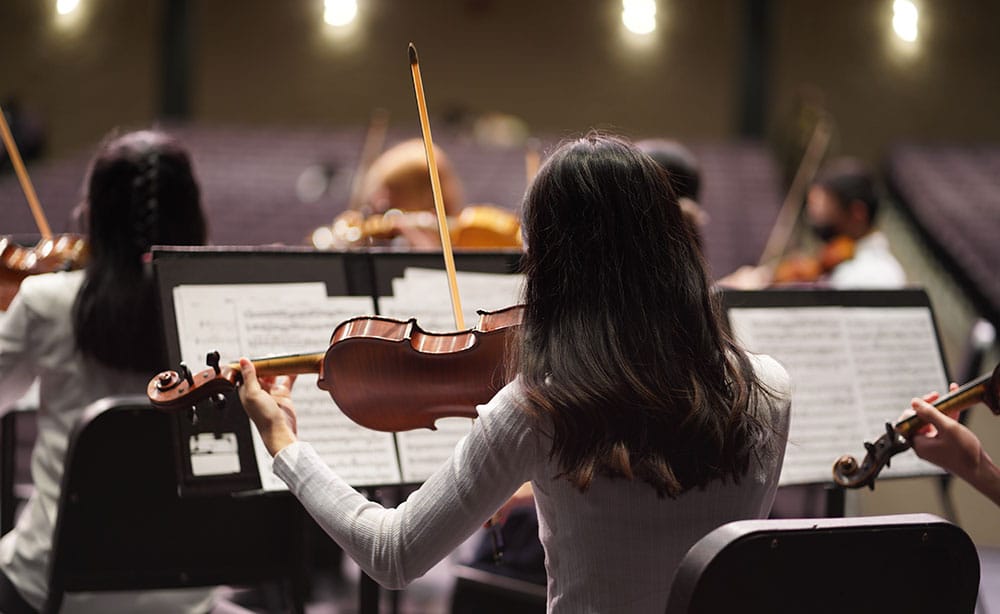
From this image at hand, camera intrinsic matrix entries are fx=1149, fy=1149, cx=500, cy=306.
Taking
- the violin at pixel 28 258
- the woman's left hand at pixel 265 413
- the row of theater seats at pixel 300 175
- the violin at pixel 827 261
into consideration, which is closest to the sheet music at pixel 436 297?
the woman's left hand at pixel 265 413

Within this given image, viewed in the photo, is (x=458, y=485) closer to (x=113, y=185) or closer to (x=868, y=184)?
(x=113, y=185)

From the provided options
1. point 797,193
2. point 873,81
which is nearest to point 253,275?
point 797,193

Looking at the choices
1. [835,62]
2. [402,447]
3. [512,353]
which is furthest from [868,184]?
[835,62]

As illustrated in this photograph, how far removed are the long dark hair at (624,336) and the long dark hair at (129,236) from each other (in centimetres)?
100

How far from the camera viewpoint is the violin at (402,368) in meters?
1.46

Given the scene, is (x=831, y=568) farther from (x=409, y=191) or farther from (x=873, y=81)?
(x=873, y=81)

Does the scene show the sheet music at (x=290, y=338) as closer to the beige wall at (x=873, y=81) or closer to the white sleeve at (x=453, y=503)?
the white sleeve at (x=453, y=503)

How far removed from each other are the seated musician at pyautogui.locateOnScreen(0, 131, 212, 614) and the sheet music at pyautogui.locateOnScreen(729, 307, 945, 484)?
3.50 feet

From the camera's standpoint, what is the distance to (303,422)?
1817 millimetres

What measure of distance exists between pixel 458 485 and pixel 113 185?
3.81 feet

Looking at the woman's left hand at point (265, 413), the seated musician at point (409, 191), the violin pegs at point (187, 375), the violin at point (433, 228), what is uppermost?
the violin pegs at point (187, 375)

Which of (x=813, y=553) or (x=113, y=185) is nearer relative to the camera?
(x=813, y=553)

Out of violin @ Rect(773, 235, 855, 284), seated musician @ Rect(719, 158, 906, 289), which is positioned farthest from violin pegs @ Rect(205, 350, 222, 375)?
violin @ Rect(773, 235, 855, 284)

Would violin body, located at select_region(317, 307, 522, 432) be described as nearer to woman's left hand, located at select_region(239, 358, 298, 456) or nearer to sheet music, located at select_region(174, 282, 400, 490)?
woman's left hand, located at select_region(239, 358, 298, 456)
